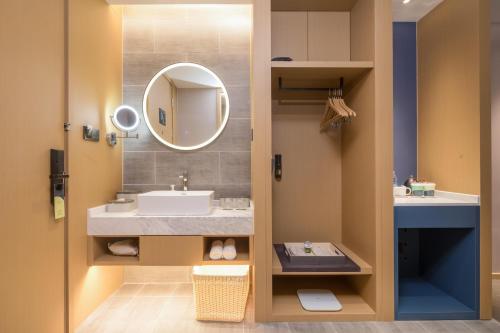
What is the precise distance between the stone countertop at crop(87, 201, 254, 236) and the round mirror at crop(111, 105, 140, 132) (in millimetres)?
791

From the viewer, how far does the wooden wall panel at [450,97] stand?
2.08 meters

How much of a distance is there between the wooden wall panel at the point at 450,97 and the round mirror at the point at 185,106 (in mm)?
1863

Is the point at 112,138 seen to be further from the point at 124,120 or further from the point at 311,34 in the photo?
the point at 311,34

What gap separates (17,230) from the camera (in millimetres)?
1443

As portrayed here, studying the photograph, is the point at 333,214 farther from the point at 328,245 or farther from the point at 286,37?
the point at 286,37

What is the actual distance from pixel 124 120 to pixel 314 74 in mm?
1632

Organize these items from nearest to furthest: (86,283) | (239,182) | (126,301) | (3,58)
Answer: (3,58) < (86,283) < (126,301) < (239,182)

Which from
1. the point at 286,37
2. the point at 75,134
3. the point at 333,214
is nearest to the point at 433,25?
the point at 286,37

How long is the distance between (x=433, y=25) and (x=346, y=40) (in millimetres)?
803

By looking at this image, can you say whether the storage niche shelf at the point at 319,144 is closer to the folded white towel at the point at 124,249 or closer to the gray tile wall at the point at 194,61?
the gray tile wall at the point at 194,61

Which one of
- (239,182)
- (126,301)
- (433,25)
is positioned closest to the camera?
(126,301)

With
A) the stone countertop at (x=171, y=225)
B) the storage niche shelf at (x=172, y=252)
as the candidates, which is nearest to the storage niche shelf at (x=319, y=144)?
the stone countertop at (x=171, y=225)

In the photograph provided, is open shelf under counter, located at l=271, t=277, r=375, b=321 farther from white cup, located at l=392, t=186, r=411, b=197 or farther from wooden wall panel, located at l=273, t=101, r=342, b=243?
white cup, located at l=392, t=186, r=411, b=197

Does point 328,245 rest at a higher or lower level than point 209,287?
higher
